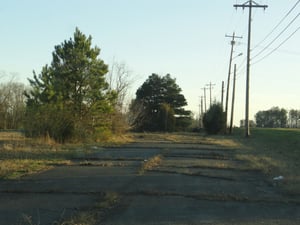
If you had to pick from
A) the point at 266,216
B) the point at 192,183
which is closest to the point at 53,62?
the point at 192,183

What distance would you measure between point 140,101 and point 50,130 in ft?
206

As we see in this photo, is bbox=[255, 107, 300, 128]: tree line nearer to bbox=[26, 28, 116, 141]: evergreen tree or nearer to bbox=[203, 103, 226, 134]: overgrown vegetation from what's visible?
bbox=[203, 103, 226, 134]: overgrown vegetation

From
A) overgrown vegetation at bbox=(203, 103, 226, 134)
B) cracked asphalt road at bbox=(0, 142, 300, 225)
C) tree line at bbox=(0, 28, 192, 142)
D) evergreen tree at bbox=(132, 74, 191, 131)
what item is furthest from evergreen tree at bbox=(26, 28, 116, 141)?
evergreen tree at bbox=(132, 74, 191, 131)

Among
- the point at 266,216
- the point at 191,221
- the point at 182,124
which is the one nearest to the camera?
the point at 191,221

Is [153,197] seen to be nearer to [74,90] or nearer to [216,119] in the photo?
[74,90]

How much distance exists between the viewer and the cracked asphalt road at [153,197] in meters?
8.76

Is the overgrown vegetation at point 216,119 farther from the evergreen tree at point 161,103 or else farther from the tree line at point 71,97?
the tree line at point 71,97

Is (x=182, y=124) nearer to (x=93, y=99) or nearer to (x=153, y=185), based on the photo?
(x=93, y=99)

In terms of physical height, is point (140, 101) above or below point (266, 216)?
above

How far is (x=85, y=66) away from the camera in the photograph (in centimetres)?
3747

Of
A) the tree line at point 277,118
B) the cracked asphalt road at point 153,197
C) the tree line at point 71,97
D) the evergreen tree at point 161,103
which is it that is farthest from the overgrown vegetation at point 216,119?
the tree line at point 277,118

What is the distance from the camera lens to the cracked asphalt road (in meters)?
8.76

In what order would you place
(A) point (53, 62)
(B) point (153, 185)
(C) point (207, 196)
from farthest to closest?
(A) point (53, 62), (B) point (153, 185), (C) point (207, 196)

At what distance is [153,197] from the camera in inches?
436
